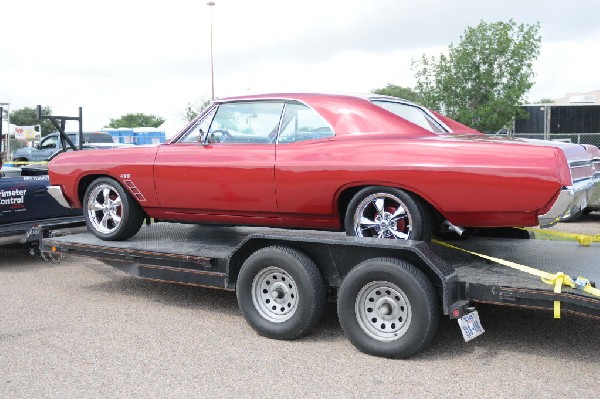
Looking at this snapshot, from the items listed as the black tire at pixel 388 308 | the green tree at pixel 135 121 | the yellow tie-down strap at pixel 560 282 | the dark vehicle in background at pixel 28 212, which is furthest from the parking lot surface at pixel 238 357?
the green tree at pixel 135 121

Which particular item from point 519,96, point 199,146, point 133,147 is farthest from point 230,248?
point 519,96

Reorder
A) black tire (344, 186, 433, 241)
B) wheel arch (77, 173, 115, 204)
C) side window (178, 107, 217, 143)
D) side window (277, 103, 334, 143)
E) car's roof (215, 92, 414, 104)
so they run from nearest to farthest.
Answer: black tire (344, 186, 433, 241) < side window (277, 103, 334, 143) < car's roof (215, 92, 414, 104) < side window (178, 107, 217, 143) < wheel arch (77, 173, 115, 204)

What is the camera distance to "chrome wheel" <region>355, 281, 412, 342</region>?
471cm

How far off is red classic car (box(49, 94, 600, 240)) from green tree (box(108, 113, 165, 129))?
3206 inches

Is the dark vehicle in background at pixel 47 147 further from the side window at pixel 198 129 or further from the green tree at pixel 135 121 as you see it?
the green tree at pixel 135 121

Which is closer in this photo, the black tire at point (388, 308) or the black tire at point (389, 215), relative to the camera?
the black tire at point (388, 308)

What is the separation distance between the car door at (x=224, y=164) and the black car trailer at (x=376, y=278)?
14.7 inches

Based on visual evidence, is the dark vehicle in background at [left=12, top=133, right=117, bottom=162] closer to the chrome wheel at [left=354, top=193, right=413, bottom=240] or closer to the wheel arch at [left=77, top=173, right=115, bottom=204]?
the wheel arch at [left=77, top=173, right=115, bottom=204]

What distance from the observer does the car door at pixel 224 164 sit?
5.61 metres

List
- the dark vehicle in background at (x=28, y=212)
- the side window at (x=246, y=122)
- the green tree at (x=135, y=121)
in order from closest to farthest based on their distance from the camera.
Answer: the side window at (x=246, y=122) < the dark vehicle in background at (x=28, y=212) < the green tree at (x=135, y=121)

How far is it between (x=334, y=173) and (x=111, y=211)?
251 centimetres

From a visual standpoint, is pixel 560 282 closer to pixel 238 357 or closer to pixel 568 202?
pixel 568 202

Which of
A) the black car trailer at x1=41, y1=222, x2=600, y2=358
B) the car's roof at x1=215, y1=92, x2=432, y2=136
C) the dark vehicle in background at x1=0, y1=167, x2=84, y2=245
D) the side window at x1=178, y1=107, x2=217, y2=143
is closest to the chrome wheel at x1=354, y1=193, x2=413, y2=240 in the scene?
the black car trailer at x1=41, y1=222, x2=600, y2=358

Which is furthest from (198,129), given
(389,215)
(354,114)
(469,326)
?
(469,326)
